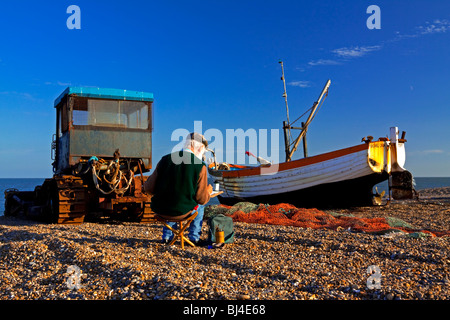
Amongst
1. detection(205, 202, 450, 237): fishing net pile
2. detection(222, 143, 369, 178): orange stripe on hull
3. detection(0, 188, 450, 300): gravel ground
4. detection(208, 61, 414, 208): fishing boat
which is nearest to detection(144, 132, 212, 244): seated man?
detection(0, 188, 450, 300): gravel ground

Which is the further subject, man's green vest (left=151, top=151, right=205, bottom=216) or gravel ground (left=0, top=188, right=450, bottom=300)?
man's green vest (left=151, top=151, right=205, bottom=216)

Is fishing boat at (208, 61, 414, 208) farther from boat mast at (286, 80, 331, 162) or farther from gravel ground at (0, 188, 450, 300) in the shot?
gravel ground at (0, 188, 450, 300)

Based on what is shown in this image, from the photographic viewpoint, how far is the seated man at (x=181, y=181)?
5.68 m

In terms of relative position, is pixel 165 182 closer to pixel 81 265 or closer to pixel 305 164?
pixel 81 265

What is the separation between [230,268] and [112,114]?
6.46 m

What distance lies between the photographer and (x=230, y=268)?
4.77m

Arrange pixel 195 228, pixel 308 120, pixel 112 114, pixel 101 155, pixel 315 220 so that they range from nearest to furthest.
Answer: pixel 195 228 < pixel 315 220 < pixel 101 155 < pixel 112 114 < pixel 308 120

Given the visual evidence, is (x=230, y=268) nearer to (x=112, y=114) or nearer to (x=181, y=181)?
(x=181, y=181)

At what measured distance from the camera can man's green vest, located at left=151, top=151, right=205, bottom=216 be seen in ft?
18.6

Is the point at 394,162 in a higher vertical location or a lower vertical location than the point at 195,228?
higher

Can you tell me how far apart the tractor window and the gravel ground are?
11.9 feet

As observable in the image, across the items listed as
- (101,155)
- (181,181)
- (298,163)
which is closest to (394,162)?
(298,163)

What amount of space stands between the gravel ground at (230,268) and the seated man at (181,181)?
0.65 m

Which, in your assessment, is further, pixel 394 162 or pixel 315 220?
pixel 394 162
